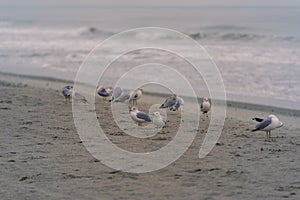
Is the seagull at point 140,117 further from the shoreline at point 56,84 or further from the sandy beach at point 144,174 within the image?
the shoreline at point 56,84

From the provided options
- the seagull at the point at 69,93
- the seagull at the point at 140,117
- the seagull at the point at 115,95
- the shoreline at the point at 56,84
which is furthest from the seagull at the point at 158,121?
the shoreline at the point at 56,84

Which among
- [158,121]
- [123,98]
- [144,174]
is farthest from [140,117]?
[144,174]

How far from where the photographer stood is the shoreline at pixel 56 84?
39.6 ft

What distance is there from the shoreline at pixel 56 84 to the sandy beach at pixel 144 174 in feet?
5.04

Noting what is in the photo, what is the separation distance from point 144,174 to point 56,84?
409 inches

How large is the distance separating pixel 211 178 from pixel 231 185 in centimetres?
33

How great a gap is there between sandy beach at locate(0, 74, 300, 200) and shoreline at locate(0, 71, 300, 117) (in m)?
1.54

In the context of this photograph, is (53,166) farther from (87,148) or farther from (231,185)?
(231,185)

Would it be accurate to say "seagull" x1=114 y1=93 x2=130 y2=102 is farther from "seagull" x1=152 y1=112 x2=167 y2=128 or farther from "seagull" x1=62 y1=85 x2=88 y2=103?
"seagull" x1=152 y1=112 x2=167 y2=128

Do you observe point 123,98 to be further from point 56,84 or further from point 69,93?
point 56,84

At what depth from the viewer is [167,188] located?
6.09 metres

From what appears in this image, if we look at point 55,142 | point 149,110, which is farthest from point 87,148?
point 149,110

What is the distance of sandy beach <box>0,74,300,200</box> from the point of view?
5953 millimetres

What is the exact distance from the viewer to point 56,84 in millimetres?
16625
